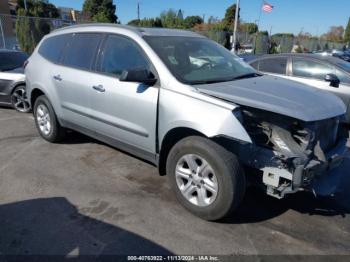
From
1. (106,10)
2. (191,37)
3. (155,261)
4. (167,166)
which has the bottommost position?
(155,261)

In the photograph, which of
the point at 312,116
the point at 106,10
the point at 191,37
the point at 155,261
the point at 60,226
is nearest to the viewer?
the point at 155,261

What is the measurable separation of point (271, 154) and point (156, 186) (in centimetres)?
157

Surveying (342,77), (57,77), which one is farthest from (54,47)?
(342,77)

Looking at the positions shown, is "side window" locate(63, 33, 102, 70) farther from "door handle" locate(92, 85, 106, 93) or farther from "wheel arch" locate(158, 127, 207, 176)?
"wheel arch" locate(158, 127, 207, 176)

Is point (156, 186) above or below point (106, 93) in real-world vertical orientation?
below

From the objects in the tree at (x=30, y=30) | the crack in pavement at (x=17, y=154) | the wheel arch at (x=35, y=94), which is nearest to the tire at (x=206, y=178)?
the crack in pavement at (x=17, y=154)

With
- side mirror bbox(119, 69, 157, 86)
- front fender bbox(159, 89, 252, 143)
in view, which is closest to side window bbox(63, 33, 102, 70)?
side mirror bbox(119, 69, 157, 86)

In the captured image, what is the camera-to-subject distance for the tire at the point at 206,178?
10.0ft

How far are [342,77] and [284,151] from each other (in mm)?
4526

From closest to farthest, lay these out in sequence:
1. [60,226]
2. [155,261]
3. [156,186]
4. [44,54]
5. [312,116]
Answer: [155,261] → [312,116] → [60,226] → [156,186] → [44,54]

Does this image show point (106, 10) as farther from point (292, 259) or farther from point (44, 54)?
point (292, 259)

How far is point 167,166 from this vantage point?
11.7 ft

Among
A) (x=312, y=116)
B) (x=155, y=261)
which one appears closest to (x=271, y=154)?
(x=312, y=116)

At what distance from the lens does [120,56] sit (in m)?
4.09
